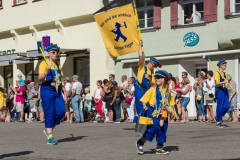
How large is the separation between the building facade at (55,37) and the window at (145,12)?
80.2 inches

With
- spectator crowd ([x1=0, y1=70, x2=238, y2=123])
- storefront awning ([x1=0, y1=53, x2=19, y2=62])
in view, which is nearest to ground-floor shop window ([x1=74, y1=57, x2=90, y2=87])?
spectator crowd ([x1=0, y1=70, x2=238, y2=123])

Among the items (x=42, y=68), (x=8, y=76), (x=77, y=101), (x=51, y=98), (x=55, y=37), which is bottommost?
(x=77, y=101)

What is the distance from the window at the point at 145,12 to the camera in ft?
93.4

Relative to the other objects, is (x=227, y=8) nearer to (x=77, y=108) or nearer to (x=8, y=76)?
(x=77, y=108)

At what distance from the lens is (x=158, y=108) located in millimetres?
10984

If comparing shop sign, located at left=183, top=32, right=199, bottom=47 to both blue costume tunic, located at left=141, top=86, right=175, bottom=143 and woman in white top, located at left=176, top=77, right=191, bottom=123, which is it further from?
blue costume tunic, located at left=141, top=86, right=175, bottom=143

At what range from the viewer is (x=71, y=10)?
1266 inches

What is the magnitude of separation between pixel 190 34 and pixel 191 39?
21 cm

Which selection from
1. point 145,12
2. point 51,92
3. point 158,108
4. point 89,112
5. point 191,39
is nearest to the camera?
point 158,108

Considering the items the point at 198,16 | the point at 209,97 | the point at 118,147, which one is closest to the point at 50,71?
the point at 118,147

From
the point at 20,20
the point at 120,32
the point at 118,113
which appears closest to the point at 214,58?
the point at 118,113

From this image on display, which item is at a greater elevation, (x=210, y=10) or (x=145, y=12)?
(x=145, y=12)

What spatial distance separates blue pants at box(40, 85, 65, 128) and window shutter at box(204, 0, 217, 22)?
12.9 m

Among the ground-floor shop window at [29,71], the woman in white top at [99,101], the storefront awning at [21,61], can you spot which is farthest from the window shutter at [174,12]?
the ground-floor shop window at [29,71]
